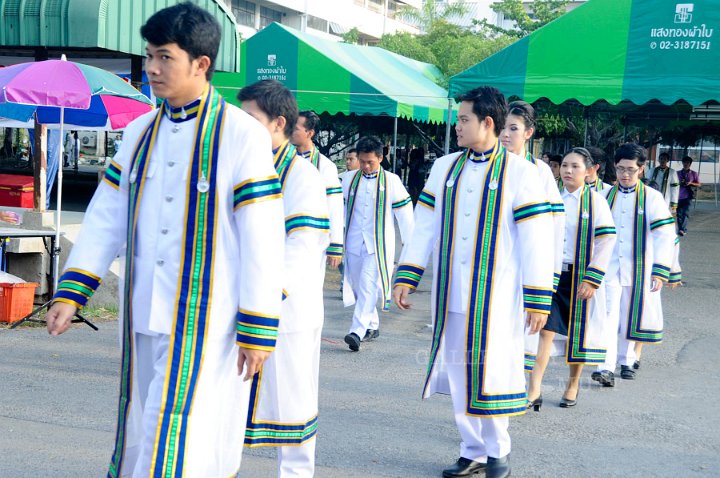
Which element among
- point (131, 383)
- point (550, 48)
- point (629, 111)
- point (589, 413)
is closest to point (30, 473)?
point (131, 383)

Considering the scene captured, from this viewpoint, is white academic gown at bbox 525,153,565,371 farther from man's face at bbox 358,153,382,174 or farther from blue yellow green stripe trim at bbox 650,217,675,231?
man's face at bbox 358,153,382,174

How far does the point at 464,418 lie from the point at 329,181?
99.7 inches

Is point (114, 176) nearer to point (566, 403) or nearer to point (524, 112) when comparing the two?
point (524, 112)

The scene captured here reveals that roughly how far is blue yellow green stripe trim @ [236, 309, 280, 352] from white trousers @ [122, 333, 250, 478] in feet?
0.34

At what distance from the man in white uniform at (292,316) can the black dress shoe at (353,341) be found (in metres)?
3.44

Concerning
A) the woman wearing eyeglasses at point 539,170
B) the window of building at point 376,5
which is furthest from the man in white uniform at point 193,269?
the window of building at point 376,5

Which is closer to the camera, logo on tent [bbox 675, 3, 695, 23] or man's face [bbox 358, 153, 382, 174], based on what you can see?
man's face [bbox 358, 153, 382, 174]

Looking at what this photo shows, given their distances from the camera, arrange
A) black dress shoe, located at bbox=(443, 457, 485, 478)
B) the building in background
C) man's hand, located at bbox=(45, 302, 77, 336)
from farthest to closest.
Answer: the building in background
black dress shoe, located at bbox=(443, 457, 485, 478)
man's hand, located at bbox=(45, 302, 77, 336)

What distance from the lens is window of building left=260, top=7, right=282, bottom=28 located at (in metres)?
45.2

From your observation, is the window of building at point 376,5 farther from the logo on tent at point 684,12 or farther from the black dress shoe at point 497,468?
the black dress shoe at point 497,468

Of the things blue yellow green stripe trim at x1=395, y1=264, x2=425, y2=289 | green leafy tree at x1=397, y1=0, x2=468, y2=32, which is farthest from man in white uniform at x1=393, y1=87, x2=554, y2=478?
green leafy tree at x1=397, y1=0, x2=468, y2=32

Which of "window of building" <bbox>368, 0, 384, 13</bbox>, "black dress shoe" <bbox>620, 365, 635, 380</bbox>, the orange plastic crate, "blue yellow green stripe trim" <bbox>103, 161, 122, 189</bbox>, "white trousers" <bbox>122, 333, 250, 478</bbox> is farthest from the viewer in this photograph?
"window of building" <bbox>368, 0, 384, 13</bbox>

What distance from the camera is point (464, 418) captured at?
4.59 meters

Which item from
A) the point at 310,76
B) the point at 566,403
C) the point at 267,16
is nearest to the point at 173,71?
the point at 566,403
